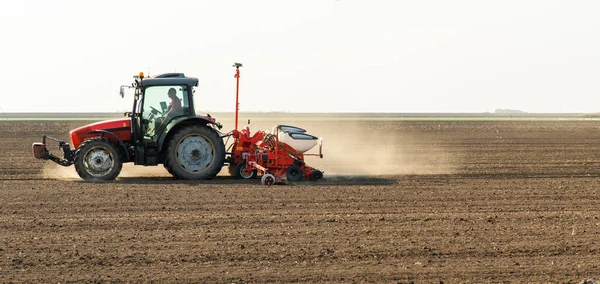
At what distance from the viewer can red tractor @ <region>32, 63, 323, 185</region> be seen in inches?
618

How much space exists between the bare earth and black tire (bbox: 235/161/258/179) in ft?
1.55

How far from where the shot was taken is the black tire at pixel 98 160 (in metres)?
15.7

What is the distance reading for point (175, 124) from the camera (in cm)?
1559

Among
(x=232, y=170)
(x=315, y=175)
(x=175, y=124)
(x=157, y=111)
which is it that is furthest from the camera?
(x=232, y=170)

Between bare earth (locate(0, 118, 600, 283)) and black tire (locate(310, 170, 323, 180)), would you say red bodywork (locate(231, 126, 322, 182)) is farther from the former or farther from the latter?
bare earth (locate(0, 118, 600, 283))

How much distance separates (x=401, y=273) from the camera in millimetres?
8305

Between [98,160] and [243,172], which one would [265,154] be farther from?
[98,160]

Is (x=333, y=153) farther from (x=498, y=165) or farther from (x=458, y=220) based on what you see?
(x=458, y=220)

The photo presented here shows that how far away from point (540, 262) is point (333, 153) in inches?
623

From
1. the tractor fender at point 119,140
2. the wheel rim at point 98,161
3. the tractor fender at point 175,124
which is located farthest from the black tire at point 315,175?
the wheel rim at point 98,161

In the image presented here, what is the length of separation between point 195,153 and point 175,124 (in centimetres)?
74
